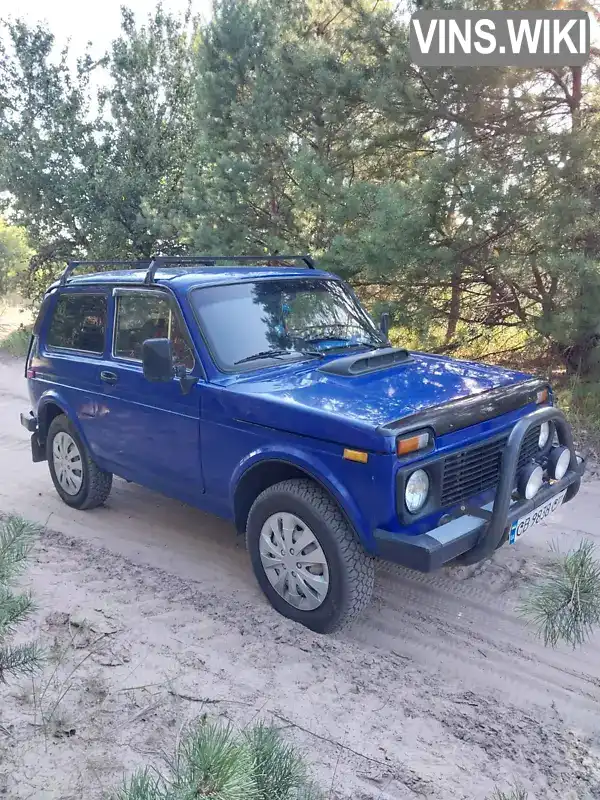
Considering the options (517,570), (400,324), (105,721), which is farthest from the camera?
(400,324)

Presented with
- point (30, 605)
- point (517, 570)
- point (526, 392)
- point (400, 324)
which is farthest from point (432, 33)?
point (30, 605)

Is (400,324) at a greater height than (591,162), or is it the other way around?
(591,162)

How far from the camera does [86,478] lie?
5.46 m

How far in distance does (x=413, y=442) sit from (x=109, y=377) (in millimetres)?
2562

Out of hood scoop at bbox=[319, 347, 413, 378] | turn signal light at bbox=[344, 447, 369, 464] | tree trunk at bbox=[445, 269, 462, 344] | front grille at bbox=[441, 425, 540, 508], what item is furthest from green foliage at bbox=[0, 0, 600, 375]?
turn signal light at bbox=[344, 447, 369, 464]

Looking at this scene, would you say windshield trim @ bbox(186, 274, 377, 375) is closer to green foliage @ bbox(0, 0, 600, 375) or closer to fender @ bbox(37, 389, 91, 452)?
fender @ bbox(37, 389, 91, 452)

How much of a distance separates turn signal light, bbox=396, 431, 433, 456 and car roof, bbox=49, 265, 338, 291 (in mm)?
1885

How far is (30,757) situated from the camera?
8.73 ft

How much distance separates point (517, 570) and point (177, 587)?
2.18 metres

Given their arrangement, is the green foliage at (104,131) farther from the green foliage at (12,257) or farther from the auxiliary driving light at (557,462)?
the auxiliary driving light at (557,462)

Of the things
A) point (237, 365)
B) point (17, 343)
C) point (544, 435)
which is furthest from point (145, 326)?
point (17, 343)

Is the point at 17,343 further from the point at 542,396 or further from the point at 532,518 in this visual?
the point at 532,518

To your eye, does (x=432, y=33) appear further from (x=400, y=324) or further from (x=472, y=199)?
(x=400, y=324)

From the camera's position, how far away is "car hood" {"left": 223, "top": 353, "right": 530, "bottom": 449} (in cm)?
340
